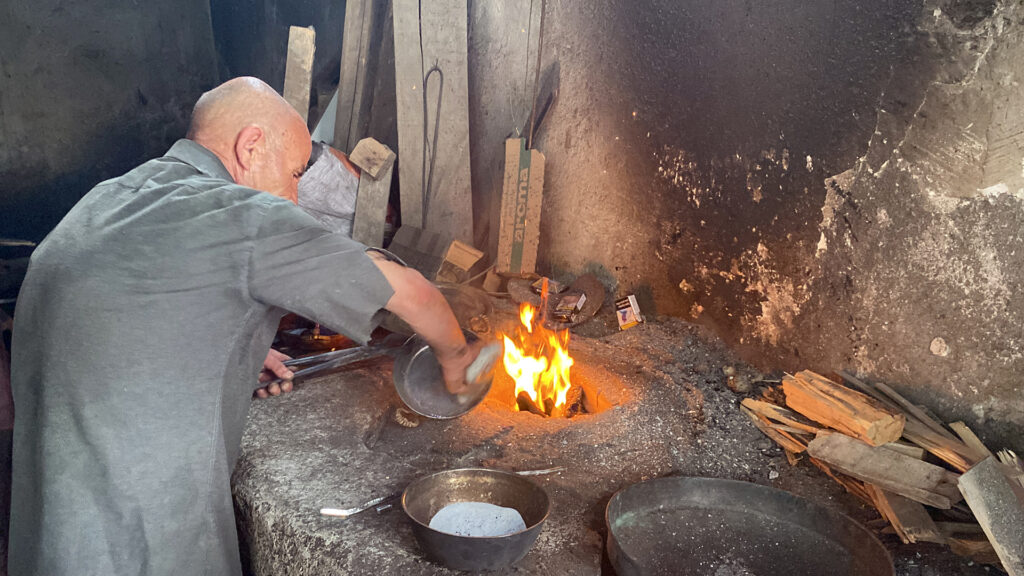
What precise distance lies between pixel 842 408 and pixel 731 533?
0.59 meters

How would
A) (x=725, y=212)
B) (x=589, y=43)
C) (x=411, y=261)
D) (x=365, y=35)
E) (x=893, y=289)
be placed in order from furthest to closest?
(x=365, y=35)
(x=411, y=261)
(x=589, y=43)
(x=725, y=212)
(x=893, y=289)

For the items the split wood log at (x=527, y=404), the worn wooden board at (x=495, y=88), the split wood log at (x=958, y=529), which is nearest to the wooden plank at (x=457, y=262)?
the worn wooden board at (x=495, y=88)

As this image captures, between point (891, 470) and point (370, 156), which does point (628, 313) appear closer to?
point (891, 470)

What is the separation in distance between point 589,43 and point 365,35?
1.85m

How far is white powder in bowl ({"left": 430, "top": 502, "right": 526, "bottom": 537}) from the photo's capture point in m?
1.85

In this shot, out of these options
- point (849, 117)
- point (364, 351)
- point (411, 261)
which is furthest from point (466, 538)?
point (411, 261)

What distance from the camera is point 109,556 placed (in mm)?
1743

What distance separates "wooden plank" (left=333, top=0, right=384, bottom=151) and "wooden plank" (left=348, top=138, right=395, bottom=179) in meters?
0.51

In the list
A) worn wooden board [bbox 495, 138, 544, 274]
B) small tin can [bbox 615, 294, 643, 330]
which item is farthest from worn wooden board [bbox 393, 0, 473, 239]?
small tin can [bbox 615, 294, 643, 330]

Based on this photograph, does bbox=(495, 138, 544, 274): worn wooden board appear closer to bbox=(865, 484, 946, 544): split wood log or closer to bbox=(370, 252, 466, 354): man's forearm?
bbox=(370, 252, 466, 354): man's forearm

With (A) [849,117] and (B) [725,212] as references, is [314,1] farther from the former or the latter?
(A) [849,117]

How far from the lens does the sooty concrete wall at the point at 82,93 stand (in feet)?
18.6

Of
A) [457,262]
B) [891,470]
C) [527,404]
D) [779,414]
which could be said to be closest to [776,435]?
[779,414]

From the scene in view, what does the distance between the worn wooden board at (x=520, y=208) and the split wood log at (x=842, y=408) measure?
2.04m
